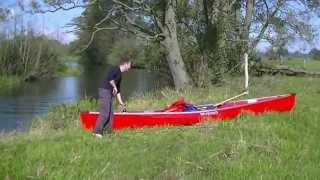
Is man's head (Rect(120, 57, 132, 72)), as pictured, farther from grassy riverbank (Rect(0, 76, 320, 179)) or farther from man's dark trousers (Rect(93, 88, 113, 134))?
grassy riverbank (Rect(0, 76, 320, 179))

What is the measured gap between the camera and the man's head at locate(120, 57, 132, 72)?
11039 mm

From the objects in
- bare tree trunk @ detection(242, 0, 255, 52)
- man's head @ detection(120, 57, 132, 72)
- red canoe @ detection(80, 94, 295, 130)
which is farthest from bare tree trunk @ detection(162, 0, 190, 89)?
man's head @ detection(120, 57, 132, 72)

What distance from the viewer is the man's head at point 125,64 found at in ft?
36.2

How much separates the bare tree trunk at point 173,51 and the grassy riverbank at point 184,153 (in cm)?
1159

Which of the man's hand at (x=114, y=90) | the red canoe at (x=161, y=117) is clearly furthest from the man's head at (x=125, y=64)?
the red canoe at (x=161, y=117)

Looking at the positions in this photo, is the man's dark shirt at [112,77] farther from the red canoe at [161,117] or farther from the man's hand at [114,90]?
the red canoe at [161,117]

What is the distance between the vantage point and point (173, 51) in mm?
23844

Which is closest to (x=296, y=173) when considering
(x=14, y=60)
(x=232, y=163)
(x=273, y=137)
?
(x=232, y=163)

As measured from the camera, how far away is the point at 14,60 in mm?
65562

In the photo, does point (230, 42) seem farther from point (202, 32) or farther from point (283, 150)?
point (283, 150)

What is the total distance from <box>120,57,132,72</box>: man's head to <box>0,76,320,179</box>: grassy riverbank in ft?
4.10

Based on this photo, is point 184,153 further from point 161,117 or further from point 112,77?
point 161,117

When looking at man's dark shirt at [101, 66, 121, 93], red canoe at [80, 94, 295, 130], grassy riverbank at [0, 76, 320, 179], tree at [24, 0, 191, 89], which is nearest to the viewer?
grassy riverbank at [0, 76, 320, 179]

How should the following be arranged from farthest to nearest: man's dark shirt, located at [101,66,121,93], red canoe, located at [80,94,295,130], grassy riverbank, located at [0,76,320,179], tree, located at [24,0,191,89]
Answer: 1. tree, located at [24,0,191,89]
2. red canoe, located at [80,94,295,130]
3. man's dark shirt, located at [101,66,121,93]
4. grassy riverbank, located at [0,76,320,179]
